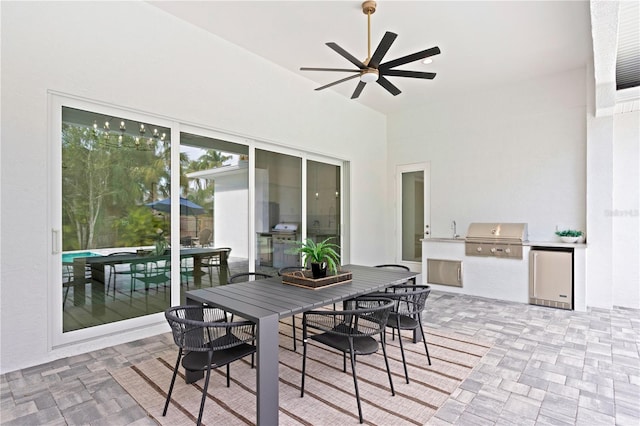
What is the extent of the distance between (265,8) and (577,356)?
4.72m

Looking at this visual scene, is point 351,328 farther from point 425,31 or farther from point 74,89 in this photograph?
point 425,31

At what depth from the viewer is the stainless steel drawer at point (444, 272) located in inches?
220

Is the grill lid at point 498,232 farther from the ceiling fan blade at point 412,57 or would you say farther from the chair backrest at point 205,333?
the chair backrest at point 205,333

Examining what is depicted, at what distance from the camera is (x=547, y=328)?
387 centimetres

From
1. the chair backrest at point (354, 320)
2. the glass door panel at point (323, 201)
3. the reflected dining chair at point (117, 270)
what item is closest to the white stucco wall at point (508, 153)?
the glass door panel at point (323, 201)

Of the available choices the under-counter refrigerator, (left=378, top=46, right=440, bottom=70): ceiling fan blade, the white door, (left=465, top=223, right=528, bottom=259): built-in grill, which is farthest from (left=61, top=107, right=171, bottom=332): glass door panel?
the under-counter refrigerator

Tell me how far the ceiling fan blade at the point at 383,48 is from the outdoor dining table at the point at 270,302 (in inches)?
80.6

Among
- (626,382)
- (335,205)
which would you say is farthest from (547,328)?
(335,205)

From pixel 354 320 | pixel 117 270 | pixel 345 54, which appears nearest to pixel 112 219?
pixel 117 270

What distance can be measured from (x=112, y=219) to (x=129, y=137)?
0.89m

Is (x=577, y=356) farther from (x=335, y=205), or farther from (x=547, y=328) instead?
(x=335, y=205)

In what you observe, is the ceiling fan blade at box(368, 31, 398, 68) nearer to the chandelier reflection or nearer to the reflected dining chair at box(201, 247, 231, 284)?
the chandelier reflection

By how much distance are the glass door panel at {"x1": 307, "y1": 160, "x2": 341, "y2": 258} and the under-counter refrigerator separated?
3231mm

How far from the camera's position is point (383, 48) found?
9.21 ft
